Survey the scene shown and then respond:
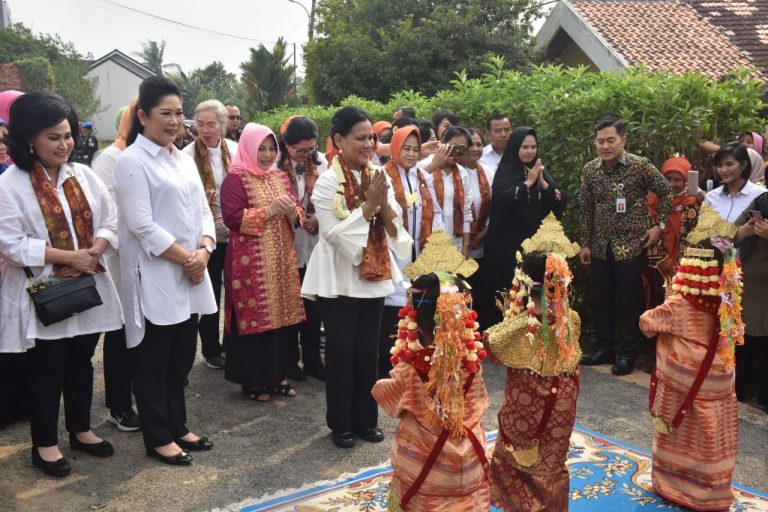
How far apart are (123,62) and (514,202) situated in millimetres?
50423

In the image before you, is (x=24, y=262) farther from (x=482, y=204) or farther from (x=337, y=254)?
(x=482, y=204)

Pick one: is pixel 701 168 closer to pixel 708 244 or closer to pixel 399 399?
pixel 708 244

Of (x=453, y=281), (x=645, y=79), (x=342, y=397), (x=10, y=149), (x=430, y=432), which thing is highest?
(x=645, y=79)

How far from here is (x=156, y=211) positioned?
4223 mm

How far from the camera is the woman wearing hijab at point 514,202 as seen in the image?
6.38m

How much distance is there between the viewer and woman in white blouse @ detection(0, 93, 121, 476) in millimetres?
3938

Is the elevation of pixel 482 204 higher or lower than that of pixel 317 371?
higher

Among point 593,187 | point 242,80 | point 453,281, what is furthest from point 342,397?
point 242,80

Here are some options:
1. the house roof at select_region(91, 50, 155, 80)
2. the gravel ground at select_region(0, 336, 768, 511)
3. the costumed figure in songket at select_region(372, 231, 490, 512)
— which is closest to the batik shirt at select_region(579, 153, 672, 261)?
the gravel ground at select_region(0, 336, 768, 511)

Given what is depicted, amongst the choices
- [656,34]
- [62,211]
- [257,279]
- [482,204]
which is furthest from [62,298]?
[656,34]

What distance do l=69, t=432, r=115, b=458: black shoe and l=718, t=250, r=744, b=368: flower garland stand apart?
3460 millimetres

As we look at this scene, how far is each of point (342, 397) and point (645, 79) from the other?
171 inches

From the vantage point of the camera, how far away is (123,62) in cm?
5131

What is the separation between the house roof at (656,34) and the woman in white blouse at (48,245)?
12.9 meters
